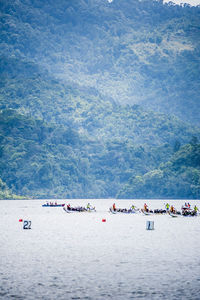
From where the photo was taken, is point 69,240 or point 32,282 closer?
point 32,282

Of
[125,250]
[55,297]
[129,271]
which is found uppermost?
[125,250]

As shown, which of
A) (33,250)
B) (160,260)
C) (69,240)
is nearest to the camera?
(160,260)

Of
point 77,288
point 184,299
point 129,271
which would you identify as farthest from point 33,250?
point 184,299

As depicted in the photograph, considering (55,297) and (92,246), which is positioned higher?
(92,246)

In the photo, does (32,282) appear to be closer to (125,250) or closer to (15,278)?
(15,278)

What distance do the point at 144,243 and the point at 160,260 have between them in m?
16.6

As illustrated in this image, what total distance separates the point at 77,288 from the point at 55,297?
2943 mm

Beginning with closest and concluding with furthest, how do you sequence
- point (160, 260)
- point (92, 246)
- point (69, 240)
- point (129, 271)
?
point (129, 271) < point (160, 260) < point (92, 246) < point (69, 240)

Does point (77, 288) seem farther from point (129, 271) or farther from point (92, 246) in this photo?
point (92, 246)

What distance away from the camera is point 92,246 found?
63688 mm

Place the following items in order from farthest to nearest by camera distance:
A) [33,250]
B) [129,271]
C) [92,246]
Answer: [92,246], [33,250], [129,271]

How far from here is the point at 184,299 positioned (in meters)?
35.1

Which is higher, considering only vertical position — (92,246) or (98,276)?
(92,246)

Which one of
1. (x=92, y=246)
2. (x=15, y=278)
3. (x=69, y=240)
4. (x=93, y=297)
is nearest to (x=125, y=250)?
(x=92, y=246)
